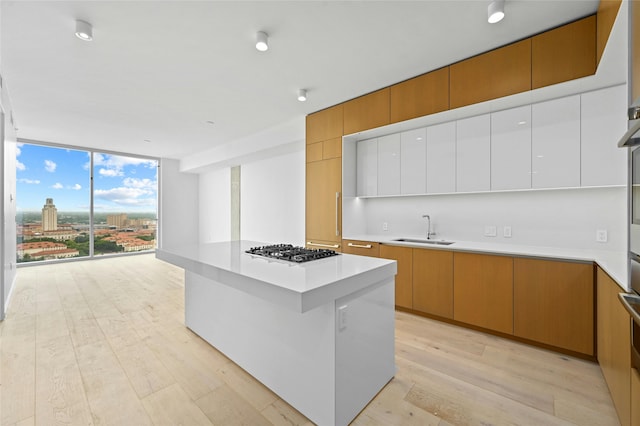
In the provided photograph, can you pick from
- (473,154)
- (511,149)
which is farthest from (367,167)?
(511,149)

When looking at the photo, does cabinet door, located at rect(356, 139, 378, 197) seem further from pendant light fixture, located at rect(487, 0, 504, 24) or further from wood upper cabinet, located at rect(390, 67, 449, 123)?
pendant light fixture, located at rect(487, 0, 504, 24)

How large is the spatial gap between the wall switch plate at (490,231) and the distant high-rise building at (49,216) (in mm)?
8449

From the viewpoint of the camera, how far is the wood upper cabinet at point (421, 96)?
285cm

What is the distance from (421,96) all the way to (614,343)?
258 cm

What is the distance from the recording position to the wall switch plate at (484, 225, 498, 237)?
2977 millimetres

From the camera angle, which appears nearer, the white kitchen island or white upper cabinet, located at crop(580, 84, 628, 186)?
the white kitchen island

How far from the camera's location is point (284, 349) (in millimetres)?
1741

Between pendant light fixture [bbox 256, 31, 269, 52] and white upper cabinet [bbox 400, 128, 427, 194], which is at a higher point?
pendant light fixture [bbox 256, 31, 269, 52]

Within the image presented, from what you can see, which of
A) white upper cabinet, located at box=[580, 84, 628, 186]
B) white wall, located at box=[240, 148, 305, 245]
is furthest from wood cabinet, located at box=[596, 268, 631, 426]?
white wall, located at box=[240, 148, 305, 245]

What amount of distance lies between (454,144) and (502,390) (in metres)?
2.34

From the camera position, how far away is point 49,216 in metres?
6.02

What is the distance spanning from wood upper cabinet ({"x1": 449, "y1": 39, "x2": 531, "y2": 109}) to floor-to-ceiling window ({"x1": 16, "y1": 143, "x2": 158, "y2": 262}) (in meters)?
7.65

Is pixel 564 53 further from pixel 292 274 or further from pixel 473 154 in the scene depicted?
pixel 292 274

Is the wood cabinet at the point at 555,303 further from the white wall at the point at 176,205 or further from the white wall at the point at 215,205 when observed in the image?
the white wall at the point at 176,205
